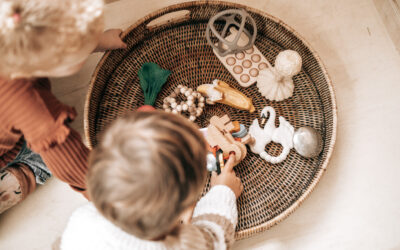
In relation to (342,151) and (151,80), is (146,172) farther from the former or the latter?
(342,151)

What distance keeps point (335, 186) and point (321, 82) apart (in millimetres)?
292

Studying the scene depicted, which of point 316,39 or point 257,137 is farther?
point 316,39

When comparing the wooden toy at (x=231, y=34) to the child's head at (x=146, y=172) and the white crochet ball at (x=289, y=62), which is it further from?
the child's head at (x=146, y=172)

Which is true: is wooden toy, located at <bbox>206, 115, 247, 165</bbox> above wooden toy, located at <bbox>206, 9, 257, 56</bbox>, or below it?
below

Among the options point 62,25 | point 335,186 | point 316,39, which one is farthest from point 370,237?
point 62,25

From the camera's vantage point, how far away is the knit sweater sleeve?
59 cm

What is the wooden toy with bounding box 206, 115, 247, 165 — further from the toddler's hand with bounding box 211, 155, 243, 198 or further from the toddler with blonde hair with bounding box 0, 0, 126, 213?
the toddler with blonde hair with bounding box 0, 0, 126, 213

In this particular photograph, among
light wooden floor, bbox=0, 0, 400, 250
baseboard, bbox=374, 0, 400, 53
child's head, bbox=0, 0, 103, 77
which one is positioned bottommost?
light wooden floor, bbox=0, 0, 400, 250

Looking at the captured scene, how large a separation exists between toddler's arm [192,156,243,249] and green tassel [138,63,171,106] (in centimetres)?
26

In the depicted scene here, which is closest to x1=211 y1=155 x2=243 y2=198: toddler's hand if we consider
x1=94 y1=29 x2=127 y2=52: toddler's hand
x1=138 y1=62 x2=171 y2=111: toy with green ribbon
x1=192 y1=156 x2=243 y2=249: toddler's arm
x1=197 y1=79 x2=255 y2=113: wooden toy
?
x1=192 y1=156 x2=243 y2=249: toddler's arm

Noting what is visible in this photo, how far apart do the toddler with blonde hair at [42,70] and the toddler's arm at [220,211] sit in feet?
0.89

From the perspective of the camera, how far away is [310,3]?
902 mm

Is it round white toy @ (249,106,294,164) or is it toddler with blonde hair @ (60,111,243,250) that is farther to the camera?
round white toy @ (249,106,294,164)

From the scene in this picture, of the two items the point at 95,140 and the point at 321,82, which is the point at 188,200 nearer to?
the point at 95,140
